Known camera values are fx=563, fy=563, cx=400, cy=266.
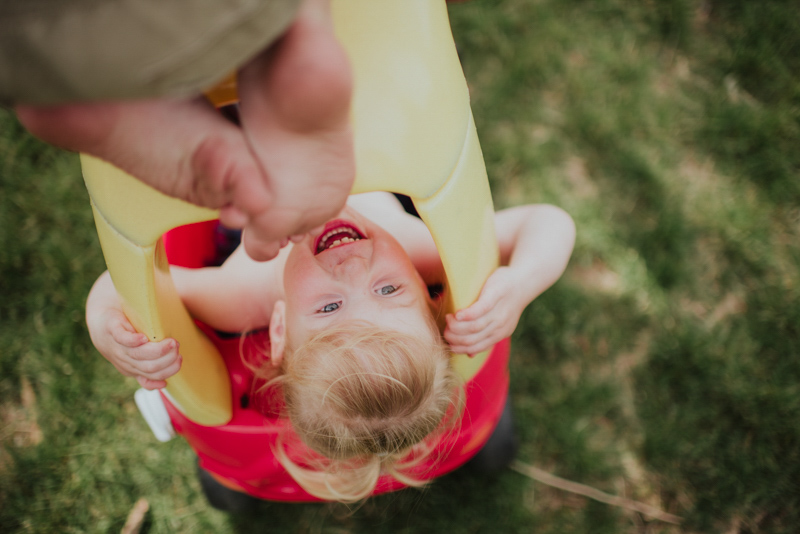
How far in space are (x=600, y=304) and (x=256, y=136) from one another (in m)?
1.12

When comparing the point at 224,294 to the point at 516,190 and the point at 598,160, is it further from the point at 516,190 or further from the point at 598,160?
the point at 598,160

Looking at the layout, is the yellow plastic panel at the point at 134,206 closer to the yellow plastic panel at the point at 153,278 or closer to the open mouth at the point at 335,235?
the yellow plastic panel at the point at 153,278

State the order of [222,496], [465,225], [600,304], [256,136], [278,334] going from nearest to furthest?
[256,136], [465,225], [278,334], [222,496], [600,304]

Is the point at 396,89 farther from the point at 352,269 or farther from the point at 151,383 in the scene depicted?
the point at 151,383

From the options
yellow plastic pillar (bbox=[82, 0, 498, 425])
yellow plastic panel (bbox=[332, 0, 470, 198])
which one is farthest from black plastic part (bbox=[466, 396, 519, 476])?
yellow plastic panel (bbox=[332, 0, 470, 198])

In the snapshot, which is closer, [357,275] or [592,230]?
[357,275]

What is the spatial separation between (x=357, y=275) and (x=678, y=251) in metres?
0.98

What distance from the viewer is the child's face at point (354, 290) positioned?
0.86 m

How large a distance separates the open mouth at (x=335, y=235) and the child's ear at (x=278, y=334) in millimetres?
121

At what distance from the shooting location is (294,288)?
35.4 inches

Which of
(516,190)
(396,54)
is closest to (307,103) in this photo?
(396,54)

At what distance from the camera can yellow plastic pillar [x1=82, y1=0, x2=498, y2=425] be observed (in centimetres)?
70

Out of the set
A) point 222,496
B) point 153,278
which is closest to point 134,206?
point 153,278

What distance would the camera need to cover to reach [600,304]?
1.44 meters
